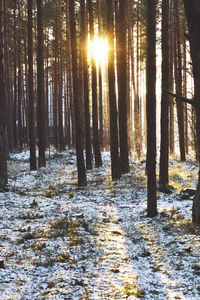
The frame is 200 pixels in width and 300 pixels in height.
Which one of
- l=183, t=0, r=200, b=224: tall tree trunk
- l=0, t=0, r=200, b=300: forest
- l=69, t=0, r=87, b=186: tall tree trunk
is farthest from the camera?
l=69, t=0, r=87, b=186: tall tree trunk

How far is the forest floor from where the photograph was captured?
5641 mm

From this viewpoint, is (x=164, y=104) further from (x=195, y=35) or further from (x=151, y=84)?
(x=195, y=35)

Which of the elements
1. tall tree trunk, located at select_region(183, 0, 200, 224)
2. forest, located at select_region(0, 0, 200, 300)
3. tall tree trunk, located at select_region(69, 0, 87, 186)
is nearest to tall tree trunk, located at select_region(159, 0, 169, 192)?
forest, located at select_region(0, 0, 200, 300)

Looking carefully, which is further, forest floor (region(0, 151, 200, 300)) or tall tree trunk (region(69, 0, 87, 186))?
tall tree trunk (region(69, 0, 87, 186))

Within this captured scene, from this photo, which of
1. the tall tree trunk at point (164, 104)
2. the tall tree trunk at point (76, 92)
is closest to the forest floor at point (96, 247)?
the tall tree trunk at point (164, 104)

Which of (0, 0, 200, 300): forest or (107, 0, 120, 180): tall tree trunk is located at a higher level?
(107, 0, 120, 180): tall tree trunk

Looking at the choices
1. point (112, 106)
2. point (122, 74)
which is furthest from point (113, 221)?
point (122, 74)

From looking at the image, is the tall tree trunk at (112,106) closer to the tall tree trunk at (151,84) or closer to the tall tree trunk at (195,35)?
the tall tree trunk at (151,84)

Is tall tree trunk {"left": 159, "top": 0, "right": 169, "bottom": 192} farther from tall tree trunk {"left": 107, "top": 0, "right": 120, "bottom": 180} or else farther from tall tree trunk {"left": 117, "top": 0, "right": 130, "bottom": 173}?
tall tree trunk {"left": 117, "top": 0, "right": 130, "bottom": 173}

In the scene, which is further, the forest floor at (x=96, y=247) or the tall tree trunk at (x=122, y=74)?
the tall tree trunk at (x=122, y=74)

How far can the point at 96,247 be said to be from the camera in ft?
24.6

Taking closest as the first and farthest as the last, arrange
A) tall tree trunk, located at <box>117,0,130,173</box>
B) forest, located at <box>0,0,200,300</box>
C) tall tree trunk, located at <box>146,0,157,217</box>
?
1. forest, located at <box>0,0,200,300</box>
2. tall tree trunk, located at <box>146,0,157,217</box>
3. tall tree trunk, located at <box>117,0,130,173</box>

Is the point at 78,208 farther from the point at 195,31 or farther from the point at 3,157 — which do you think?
the point at 195,31

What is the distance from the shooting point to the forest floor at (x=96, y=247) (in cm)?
564
